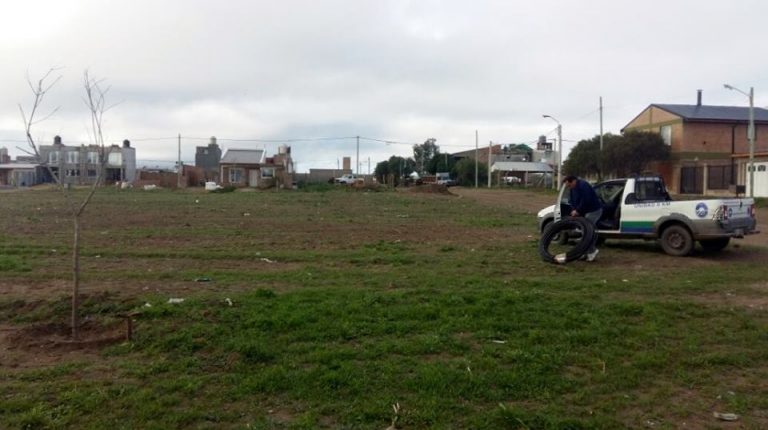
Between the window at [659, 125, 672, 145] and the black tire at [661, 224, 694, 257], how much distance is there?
150 ft

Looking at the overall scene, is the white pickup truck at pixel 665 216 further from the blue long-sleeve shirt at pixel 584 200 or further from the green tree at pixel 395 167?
the green tree at pixel 395 167

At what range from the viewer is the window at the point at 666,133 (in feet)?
174

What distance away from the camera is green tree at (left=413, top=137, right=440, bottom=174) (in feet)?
368

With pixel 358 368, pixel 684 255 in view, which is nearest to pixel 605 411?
pixel 358 368

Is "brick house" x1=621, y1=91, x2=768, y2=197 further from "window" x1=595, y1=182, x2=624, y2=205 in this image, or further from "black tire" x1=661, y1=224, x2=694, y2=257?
"black tire" x1=661, y1=224, x2=694, y2=257

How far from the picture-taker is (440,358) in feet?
16.8

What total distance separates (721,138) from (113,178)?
78068 mm

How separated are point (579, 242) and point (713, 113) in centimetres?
5138

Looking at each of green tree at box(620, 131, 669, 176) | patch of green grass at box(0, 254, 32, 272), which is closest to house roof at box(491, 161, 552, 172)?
green tree at box(620, 131, 669, 176)

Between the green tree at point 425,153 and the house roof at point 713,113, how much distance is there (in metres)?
59.2

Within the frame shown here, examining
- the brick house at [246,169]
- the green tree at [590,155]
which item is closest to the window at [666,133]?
the green tree at [590,155]

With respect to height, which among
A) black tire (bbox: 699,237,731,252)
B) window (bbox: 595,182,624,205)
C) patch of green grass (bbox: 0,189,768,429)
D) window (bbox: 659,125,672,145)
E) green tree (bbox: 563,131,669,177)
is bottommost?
patch of green grass (bbox: 0,189,768,429)

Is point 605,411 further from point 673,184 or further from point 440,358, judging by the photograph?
point 673,184

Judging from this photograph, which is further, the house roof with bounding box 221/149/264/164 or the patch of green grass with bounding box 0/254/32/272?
the house roof with bounding box 221/149/264/164
